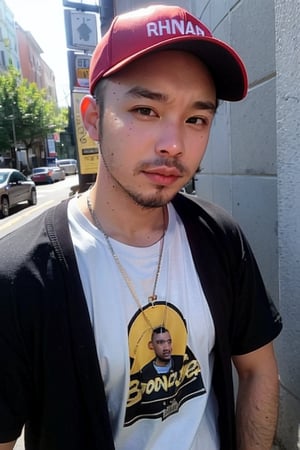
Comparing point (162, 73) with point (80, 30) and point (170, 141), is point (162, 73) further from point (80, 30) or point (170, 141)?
point (80, 30)

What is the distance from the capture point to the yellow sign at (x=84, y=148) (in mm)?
5633

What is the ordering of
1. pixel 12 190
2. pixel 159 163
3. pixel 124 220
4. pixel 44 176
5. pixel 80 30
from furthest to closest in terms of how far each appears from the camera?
1. pixel 44 176
2. pixel 12 190
3. pixel 80 30
4. pixel 124 220
5. pixel 159 163

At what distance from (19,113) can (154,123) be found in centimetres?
3404

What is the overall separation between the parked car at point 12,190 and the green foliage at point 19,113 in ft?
59.9

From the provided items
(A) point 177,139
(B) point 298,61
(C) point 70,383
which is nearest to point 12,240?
(C) point 70,383

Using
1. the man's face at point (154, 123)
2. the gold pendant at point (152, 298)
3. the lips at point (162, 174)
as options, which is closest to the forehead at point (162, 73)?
the man's face at point (154, 123)

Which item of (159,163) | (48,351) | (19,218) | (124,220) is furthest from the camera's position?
(19,218)

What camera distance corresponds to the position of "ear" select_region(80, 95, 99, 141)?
4.25ft

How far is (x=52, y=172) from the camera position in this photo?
2844 cm

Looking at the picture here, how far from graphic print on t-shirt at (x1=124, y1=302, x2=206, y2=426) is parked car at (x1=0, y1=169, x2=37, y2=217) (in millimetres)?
12853

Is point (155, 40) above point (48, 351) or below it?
above

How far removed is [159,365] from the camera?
1205 mm

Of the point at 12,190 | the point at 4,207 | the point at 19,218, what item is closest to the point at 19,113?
the point at 12,190

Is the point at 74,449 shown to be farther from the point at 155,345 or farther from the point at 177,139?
the point at 177,139
